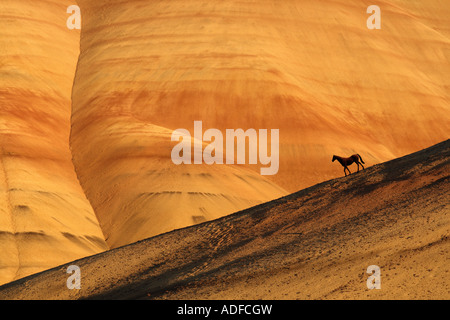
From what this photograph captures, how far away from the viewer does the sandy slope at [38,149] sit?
52287mm

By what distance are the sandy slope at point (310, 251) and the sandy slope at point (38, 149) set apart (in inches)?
666

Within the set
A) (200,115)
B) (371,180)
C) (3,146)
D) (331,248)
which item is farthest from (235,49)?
(331,248)

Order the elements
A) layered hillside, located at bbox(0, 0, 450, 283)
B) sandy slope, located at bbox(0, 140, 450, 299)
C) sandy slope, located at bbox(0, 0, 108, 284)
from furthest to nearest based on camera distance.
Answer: layered hillside, located at bbox(0, 0, 450, 283) < sandy slope, located at bbox(0, 0, 108, 284) < sandy slope, located at bbox(0, 140, 450, 299)

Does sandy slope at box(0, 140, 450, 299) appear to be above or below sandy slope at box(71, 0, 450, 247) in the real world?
below

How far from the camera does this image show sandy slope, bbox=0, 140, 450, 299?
2430cm

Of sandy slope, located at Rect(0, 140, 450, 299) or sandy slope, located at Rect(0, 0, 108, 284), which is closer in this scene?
sandy slope, located at Rect(0, 140, 450, 299)

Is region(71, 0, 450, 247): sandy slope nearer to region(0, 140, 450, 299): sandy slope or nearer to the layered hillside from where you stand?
the layered hillside

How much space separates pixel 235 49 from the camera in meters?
75.5

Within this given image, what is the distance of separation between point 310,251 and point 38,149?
39.3m

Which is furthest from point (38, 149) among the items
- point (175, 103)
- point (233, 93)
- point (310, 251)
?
point (310, 251)

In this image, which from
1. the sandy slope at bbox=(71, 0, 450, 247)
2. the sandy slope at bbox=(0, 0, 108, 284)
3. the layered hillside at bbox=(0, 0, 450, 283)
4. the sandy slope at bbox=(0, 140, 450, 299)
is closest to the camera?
the sandy slope at bbox=(0, 140, 450, 299)

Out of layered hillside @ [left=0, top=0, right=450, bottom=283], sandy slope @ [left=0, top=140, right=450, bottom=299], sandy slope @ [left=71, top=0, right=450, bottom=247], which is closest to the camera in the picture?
sandy slope @ [left=0, top=140, right=450, bottom=299]

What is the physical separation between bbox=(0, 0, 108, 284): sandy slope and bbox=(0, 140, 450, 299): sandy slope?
666 inches

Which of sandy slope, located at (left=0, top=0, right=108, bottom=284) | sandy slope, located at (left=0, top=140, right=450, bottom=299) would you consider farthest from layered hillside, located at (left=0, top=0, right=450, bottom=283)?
sandy slope, located at (left=0, top=140, right=450, bottom=299)
